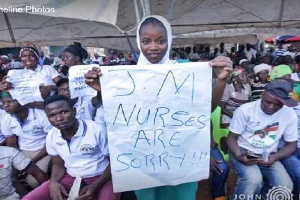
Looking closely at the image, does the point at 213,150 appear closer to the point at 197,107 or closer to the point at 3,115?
the point at 197,107

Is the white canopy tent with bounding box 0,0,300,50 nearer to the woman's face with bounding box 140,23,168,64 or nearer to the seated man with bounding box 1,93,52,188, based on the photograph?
the seated man with bounding box 1,93,52,188

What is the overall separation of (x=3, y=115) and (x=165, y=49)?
80.1 inches

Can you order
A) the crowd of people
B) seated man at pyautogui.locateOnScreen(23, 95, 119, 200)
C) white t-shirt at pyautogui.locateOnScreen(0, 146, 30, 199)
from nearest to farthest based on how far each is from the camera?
the crowd of people → seated man at pyautogui.locateOnScreen(23, 95, 119, 200) → white t-shirt at pyautogui.locateOnScreen(0, 146, 30, 199)

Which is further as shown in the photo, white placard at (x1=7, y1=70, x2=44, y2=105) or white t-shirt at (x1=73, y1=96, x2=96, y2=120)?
white t-shirt at (x1=73, y1=96, x2=96, y2=120)

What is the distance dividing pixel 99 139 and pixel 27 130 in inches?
45.1

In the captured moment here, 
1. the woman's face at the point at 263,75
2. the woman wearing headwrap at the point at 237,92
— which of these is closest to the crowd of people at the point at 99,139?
the woman wearing headwrap at the point at 237,92

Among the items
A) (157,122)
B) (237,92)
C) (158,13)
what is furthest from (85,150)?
(237,92)

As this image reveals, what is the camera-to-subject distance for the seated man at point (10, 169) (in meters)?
2.45

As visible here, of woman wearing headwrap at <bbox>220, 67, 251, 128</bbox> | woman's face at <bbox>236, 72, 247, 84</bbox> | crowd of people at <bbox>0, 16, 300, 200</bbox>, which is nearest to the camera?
crowd of people at <bbox>0, 16, 300, 200</bbox>

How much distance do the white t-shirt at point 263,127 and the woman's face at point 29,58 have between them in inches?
84.2

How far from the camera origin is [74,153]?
228cm

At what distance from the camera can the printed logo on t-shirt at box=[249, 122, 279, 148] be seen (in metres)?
2.68

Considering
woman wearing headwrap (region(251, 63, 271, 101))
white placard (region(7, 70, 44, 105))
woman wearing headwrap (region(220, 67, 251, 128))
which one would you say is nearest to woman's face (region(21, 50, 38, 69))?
white placard (region(7, 70, 44, 105))

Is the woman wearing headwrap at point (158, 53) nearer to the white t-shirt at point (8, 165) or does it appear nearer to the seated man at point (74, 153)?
the seated man at point (74, 153)
